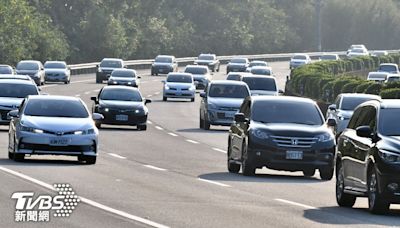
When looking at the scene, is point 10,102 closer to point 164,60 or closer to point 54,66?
point 54,66

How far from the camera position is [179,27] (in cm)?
15612

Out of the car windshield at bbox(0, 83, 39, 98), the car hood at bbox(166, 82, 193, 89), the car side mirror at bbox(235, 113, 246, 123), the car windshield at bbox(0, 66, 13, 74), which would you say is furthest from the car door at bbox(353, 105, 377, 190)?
the car windshield at bbox(0, 66, 13, 74)

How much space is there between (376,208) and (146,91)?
205 ft

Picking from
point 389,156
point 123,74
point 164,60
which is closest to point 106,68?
point 123,74

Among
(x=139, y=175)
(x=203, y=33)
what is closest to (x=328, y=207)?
(x=139, y=175)

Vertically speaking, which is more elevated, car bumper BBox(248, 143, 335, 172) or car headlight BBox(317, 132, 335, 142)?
car headlight BBox(317, 132, 335, 142)

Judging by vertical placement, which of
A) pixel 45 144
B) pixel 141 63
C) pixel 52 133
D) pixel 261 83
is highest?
pixel 52 133

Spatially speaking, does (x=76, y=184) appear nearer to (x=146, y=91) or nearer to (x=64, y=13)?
(x=146, y=91)

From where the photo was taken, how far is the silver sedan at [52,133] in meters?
28.0

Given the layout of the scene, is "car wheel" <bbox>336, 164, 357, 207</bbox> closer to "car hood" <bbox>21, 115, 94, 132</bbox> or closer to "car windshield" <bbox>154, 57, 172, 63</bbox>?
"car hood" <bbox>21, 115, 94, 132</bbox>

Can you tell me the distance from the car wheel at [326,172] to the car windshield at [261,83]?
31.5m

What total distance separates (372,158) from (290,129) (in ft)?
24.9

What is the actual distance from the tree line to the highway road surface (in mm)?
74843

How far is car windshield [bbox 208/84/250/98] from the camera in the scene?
4860 cm
